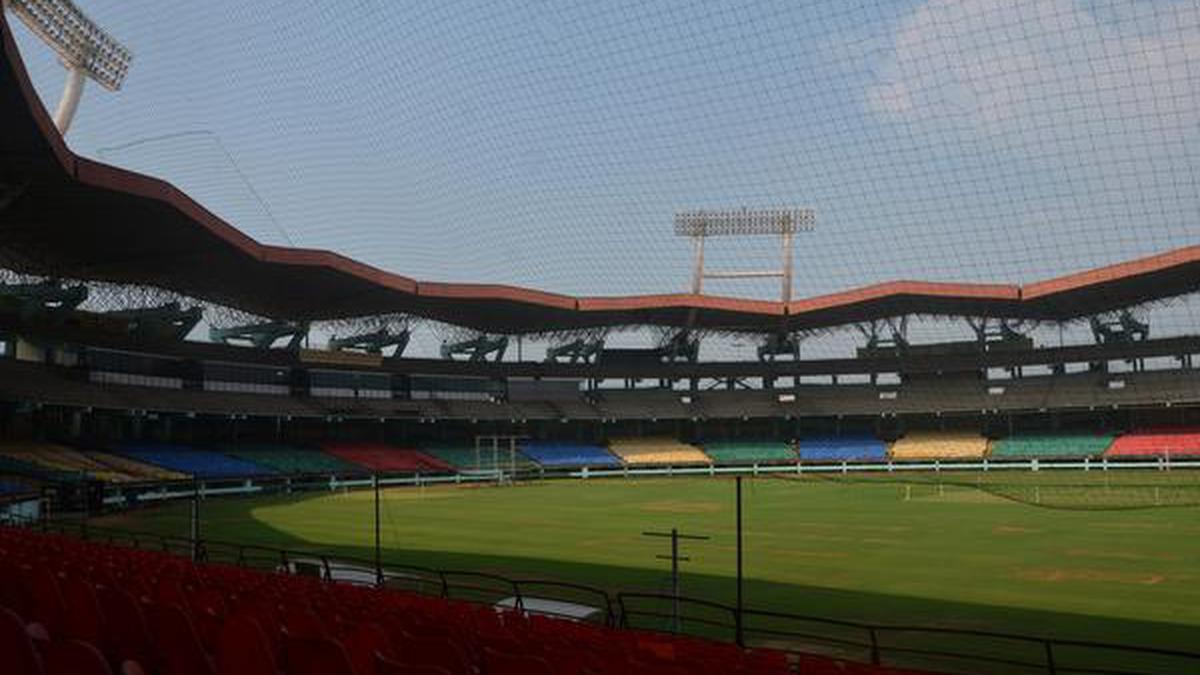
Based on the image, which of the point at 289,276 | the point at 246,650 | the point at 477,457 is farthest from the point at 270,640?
the point at 477,457

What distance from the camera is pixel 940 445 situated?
79.4 metres

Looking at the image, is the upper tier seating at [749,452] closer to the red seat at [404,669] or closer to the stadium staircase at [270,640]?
the stadium staircase at [270,640]

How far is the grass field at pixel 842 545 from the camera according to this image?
1991 centimetres

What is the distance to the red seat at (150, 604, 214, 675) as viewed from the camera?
189 inches

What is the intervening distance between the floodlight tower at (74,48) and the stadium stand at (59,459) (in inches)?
670

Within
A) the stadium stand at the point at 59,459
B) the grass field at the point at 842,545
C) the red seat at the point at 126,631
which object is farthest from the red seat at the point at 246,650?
the stadium stand at the point at 59,459

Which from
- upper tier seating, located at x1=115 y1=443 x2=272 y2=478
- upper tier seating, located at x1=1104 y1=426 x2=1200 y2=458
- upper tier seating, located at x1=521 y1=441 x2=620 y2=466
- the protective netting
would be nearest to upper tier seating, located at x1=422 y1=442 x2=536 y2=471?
upper tier seating, located at x1=521 y1=441 x2=620 y2=466

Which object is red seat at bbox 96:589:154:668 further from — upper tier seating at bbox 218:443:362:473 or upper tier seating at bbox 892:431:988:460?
upper tier seating at bbox 892:431:988:460

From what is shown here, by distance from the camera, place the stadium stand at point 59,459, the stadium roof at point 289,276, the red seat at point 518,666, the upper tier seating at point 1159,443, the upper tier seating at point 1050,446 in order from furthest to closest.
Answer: the upper tier seating at point 1050,446, the upper tier seating at point 1159,443, the stadium stand at point 59,459, the stadium roof at point 289,276, the red seat at point 518,666

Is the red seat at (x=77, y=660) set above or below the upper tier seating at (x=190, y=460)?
above

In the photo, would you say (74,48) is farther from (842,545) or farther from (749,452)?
(749,452)

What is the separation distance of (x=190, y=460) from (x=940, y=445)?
57066 mm

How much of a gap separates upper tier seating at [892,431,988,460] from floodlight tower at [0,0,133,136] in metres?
61.1

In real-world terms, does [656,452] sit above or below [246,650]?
below
